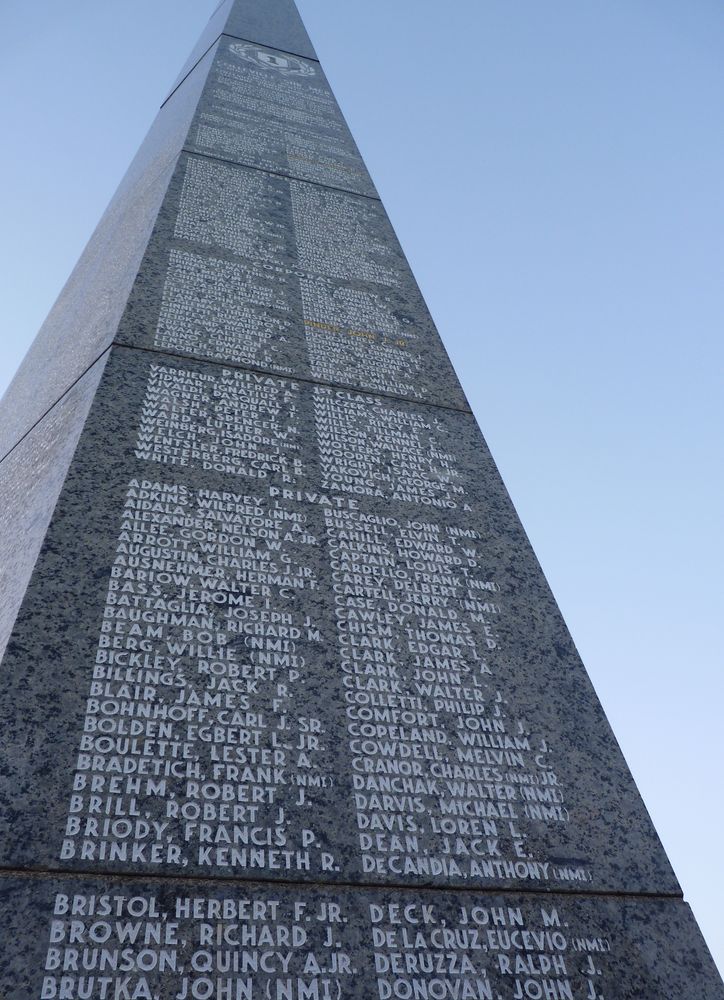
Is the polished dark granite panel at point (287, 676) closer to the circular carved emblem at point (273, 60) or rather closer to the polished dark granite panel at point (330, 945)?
the polished dark granite panel at point (330, 945)

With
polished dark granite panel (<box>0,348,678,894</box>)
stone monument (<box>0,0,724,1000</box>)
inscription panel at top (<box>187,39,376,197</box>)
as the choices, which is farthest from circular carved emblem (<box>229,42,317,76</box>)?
polished dark granite panel (<box>0,348,678,894</box>)

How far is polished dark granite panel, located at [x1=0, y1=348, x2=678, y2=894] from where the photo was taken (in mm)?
2672

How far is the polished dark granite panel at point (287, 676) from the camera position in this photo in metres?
2.67

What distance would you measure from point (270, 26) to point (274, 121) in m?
4.51

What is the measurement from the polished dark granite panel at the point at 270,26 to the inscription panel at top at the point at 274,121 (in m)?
0.58

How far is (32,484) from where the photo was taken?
410cm

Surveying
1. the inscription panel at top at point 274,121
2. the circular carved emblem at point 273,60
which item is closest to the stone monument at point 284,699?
the inscription panel at top at point 274,121

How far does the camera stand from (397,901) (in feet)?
8.67

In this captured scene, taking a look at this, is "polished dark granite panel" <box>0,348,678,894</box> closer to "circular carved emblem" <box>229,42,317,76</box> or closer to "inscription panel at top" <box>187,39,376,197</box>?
"inscription panel at top" <box>187,39,376,197</box>

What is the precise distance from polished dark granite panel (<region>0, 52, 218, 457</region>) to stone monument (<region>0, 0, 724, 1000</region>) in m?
0.08

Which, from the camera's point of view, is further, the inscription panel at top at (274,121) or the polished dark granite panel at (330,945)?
the inscription panel at top at (274,121)

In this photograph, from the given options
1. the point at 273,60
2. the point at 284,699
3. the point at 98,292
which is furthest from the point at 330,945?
the point at 273,60

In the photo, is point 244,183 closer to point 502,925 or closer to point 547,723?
point 547,723

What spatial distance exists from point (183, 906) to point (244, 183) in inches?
241
